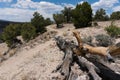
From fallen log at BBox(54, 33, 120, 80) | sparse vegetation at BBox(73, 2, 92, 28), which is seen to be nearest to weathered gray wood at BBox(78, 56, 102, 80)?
fallen log at BBox(54, 33, 120, 80)

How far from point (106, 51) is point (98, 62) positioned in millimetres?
1330

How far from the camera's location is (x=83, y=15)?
124ft

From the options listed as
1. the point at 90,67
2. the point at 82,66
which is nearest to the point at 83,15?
the point at 82,66

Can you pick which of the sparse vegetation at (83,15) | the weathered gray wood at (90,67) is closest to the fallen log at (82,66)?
the weathered gray wood at (90,67)

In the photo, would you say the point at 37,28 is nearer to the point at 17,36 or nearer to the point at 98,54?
the point at 17,36

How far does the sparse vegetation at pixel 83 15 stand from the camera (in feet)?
122

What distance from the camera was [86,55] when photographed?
14602 mm

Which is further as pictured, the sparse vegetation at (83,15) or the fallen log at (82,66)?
the sparse vegetation at (83,15)

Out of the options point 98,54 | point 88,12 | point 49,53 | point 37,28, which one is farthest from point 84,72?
point 37,28

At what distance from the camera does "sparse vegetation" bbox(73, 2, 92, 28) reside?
3719 cm

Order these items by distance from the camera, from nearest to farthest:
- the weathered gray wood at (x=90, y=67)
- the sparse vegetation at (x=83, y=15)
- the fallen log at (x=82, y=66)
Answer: the weathered gray wood at (x=90, y=67) → the fallen log at (x=82, y=66) → the sparse vegetation at (x=83, y=15)

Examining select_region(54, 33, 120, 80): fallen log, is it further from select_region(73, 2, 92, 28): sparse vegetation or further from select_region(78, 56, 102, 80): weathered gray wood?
select_region(73, 2, 92, 28): sparse vegetation

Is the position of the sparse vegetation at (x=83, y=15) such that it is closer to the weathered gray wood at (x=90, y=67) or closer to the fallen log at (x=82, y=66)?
the fallen log at (x=82, y=66)

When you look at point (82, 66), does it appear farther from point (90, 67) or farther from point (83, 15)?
point (83, 15)
